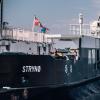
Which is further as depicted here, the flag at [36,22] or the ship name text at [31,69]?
the flag at [36,22]

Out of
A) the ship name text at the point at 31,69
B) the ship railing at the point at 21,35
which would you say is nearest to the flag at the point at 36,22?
the ship railing at the point at 21,35

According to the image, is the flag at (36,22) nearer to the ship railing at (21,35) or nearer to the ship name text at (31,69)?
the ship railing at (21,35)

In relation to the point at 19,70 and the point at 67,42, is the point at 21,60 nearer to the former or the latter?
the point at 19,70

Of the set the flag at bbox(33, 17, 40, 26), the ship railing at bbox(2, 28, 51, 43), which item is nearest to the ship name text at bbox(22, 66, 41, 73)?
the ship railing at bbox(2, 28, 51, 43)

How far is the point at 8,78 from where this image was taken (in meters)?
21.5

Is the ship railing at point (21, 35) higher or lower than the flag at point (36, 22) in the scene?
lower

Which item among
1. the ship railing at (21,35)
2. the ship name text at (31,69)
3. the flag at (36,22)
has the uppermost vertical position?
the flag at (36,22)

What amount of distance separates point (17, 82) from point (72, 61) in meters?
5.08

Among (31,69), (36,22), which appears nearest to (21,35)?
(31,69)

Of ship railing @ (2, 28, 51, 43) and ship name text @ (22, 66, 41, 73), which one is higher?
ship railing @ (2, 28, 51, 43)

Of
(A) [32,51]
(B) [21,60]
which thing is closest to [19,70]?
(B) [21,60]

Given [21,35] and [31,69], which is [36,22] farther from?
[31,69]

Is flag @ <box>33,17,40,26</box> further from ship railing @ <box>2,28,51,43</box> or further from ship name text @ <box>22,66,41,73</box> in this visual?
ship name text @ <box>22,66,41,73</box>

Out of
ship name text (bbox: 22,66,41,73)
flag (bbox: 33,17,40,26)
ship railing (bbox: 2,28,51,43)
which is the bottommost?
ship name text (bbox: 22,66,41,73)
